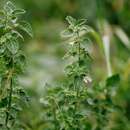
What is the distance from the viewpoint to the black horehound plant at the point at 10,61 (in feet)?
6.09

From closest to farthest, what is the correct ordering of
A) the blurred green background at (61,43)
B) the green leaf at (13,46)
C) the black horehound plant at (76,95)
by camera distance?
the green leaf at (13,46) < the black horehound plant at (76,95) < the blurred green background at (61,43)

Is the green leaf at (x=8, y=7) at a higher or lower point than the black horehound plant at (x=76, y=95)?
higher

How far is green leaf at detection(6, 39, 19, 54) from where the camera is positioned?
1.84 metres

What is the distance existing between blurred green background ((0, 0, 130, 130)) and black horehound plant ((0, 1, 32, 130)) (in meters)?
0.58

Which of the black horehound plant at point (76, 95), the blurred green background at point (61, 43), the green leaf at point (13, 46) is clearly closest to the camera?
the green leaf at point (13, 46)

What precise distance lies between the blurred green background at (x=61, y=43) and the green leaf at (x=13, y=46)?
74 centimetres

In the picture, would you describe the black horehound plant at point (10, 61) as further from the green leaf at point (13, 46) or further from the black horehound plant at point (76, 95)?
the black horehound plant at point (76, 95)

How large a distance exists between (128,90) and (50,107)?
0.89 meters

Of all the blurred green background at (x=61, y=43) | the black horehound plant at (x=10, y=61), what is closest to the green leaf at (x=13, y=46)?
the black horehound plant at (x=10, y=61)

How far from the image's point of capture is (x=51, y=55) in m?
3.87

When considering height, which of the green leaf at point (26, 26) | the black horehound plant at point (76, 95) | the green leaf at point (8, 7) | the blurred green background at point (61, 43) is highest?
the blurred green background at point (61, 43)

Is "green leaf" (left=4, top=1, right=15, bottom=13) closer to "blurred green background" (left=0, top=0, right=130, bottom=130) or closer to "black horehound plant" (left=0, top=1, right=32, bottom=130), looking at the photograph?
"black horehound plant" (left=0, top=1, right=32, bottom=130)

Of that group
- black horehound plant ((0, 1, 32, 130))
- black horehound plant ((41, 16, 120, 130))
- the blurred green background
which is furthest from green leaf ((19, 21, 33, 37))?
the blurred green background

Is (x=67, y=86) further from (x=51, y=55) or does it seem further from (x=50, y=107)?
(x=51, y=55)
